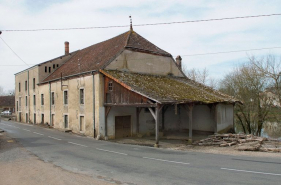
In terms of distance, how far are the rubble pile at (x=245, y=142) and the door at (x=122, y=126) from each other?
6371 mm

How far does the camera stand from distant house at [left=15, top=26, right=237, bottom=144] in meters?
16.9

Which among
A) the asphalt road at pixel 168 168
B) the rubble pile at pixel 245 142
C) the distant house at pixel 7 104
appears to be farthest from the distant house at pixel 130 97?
the distant house at pixel 7 104

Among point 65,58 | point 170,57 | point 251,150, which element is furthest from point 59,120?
point 251,150

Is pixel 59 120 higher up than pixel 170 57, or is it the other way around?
pixel 170 57

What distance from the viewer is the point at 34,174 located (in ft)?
27.3

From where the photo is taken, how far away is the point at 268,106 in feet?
84.8

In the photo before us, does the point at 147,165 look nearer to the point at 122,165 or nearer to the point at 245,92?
the point at 122,165

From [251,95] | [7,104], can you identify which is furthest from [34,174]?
[7,104]

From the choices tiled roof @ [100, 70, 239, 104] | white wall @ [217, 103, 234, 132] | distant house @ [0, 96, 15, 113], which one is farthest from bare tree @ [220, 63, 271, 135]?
distant house @ [0, 96, 15, 113]

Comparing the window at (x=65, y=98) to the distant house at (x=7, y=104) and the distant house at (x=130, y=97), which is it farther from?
the distant house at (x=7, y=104)

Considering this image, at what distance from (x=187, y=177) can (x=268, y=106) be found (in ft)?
72.1

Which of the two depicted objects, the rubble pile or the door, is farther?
the door

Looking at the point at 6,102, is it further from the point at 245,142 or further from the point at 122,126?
the point at 245,142

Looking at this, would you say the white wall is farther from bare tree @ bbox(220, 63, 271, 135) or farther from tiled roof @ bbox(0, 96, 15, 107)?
tiled roof @ bbox(0, 96, 15, 107)
